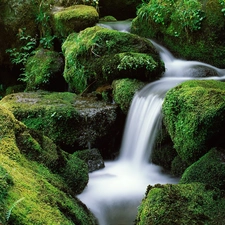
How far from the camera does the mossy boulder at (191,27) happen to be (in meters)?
7.55

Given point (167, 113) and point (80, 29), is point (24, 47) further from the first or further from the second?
point (167, 113)

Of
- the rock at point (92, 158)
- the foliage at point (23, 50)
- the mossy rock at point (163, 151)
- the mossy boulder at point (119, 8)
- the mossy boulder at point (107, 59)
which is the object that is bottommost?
the rock at point (92, 158)

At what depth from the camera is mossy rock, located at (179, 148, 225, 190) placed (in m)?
3.54

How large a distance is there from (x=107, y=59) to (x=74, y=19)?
2615 millimetres

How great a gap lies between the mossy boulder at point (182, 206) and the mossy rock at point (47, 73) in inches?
231

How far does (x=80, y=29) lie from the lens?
353 inches

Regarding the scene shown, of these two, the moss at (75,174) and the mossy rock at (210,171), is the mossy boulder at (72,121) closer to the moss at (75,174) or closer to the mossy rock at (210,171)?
the moss at (75,174)

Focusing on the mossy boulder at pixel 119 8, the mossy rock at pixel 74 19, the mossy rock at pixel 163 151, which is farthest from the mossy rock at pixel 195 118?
the mossy boulder at pixel 119 8

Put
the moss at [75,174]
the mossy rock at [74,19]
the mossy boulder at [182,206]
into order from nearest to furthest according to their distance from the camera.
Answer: the mossy boulder at [182,206] < the moss at [75,174] < the mossy rock at [74,19]

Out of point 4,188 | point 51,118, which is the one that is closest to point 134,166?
point 51,118

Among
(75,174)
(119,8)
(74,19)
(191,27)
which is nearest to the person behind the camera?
(75,174)

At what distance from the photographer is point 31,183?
299 cm

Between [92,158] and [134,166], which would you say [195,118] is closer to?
[134,166]

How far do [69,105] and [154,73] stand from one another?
6.06 feet
